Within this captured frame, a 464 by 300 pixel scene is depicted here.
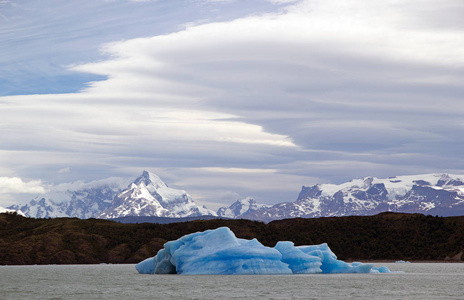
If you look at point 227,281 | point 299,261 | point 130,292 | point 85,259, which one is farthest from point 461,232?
point 130,292

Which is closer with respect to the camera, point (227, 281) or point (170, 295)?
point (170, 295)

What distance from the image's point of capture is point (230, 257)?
87.9m

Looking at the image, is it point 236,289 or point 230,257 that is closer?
point 236,289

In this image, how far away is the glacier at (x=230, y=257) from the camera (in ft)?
290

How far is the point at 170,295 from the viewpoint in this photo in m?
66.1

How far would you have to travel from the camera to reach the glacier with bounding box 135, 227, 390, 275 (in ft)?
290

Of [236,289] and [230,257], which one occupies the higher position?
[230,257]

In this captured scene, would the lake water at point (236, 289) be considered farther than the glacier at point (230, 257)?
No

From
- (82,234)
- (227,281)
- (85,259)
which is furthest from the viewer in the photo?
(82,234)

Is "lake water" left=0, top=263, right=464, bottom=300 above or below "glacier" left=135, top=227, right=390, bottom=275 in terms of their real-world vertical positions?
below

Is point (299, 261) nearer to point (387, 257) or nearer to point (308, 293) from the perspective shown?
point (308, 293)

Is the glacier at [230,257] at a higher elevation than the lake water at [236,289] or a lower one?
higher

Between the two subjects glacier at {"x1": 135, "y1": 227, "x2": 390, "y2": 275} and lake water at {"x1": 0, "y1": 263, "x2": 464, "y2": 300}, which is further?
glacier at {"x1": 135, "y1": 227, "x2": 390, "y2": 275}

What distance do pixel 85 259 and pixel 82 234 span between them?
57.5 ft
